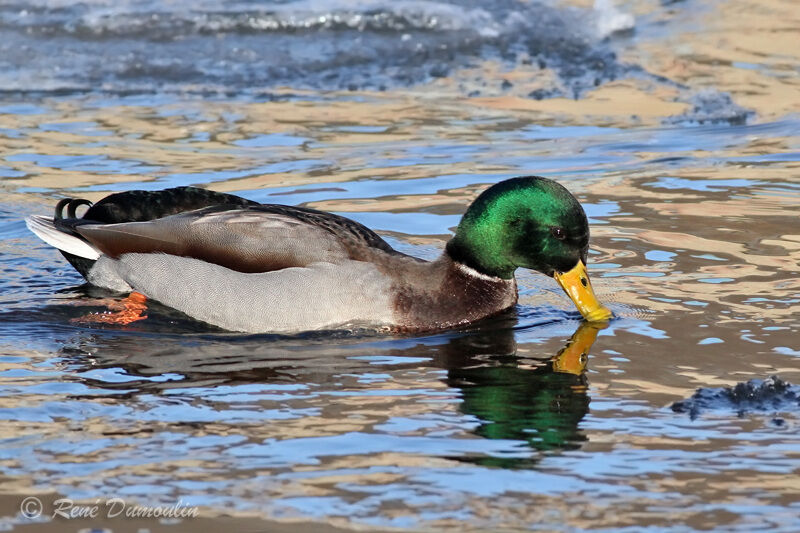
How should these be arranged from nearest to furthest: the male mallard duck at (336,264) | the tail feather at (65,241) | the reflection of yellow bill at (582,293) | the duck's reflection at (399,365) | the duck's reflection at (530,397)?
the duck's reflection at (530,397) → the duck's reflection at (399,365) → the male mallard duck at (336,264) → the reflection of yellow bill at (582,293) → the tail feather at (65,241)

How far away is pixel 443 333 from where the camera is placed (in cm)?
677

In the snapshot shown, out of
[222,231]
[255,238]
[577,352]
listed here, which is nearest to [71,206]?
[222,231]

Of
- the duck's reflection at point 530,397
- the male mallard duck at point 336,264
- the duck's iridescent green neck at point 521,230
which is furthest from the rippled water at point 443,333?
the duck's iridescent green neck at point 521,230

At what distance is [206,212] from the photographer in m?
7.05

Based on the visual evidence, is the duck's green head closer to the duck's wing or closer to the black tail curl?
the duck's wing

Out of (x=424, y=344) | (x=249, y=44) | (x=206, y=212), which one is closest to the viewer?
(x=424, y=344)

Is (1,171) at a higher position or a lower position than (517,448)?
higher

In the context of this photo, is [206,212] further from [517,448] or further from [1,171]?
[1,171]

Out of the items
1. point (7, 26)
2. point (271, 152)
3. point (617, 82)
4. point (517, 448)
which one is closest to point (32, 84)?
point (7, 26)

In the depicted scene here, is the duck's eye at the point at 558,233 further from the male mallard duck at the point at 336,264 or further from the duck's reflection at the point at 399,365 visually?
the duck's reflection at the point at 399,365

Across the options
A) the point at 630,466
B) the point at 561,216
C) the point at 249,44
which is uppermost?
the point at 249,44

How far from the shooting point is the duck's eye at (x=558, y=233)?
669cm

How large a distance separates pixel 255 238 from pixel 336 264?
1.50 feet

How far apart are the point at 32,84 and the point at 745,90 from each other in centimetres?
628
